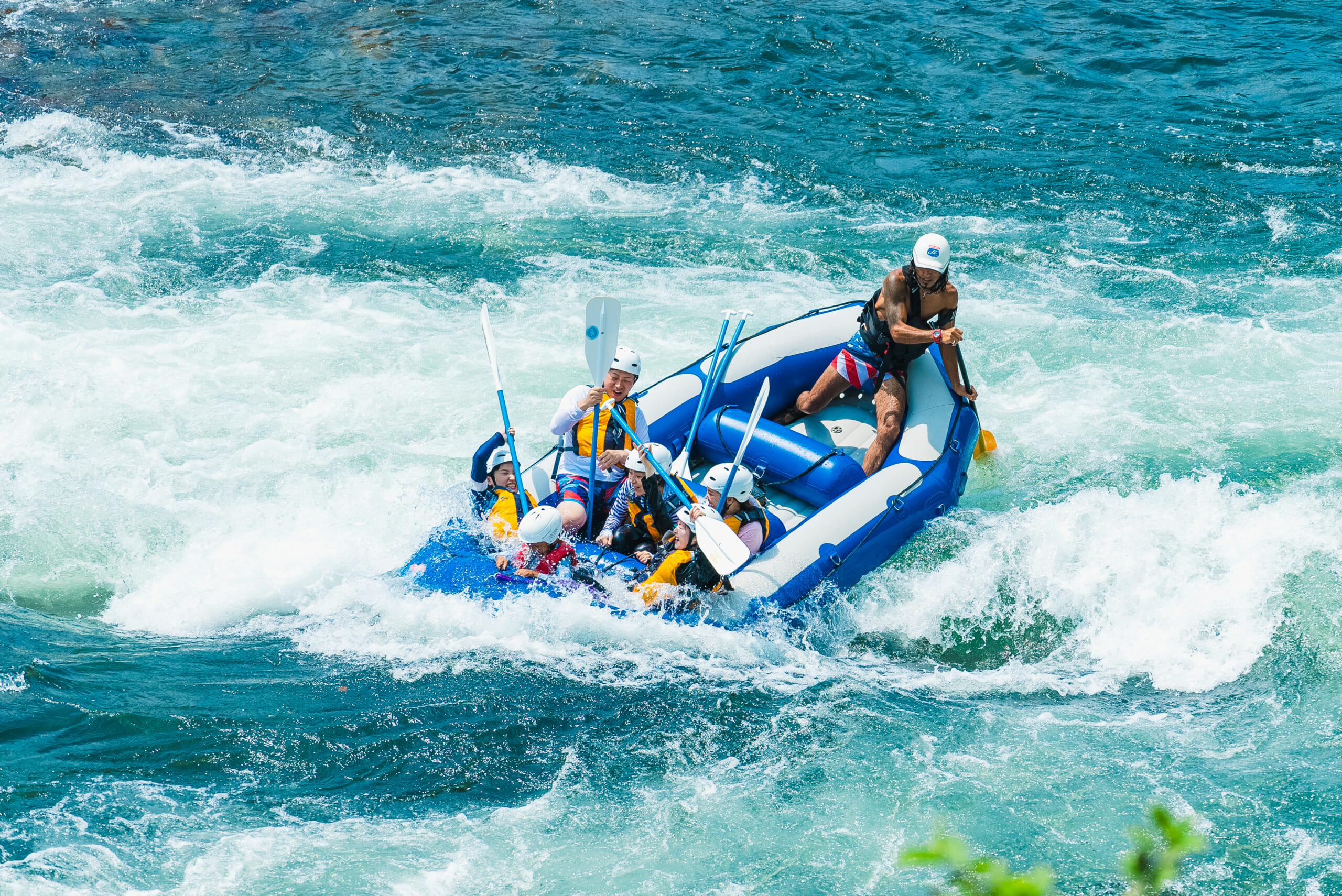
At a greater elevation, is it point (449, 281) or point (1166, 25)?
point (1166, 25)

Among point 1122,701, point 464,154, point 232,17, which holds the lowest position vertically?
point 1122,701

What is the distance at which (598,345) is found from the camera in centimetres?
626

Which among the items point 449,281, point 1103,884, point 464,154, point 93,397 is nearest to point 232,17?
point 464,154

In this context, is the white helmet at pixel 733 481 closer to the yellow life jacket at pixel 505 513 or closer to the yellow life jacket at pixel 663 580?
the yellow life jacket at pixel 663 580

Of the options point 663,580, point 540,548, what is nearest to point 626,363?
point 540,548

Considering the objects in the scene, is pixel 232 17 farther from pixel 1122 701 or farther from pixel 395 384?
pixel 1122 701

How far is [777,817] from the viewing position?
4730mm

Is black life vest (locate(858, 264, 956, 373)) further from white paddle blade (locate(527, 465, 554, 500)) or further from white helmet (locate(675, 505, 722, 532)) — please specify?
white paddle blade (locate(527, 465, 554, 500))

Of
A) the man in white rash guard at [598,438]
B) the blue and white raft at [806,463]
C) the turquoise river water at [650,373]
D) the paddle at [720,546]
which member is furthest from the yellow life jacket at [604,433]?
the turquoise river water at [650,373]

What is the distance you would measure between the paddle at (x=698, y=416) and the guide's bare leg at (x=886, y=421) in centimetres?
102

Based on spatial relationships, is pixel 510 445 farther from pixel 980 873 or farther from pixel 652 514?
pixel 980 873

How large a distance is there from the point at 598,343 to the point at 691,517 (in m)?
1.16

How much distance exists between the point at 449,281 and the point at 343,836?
21.3 feet

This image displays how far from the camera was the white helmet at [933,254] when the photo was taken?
648 cm
